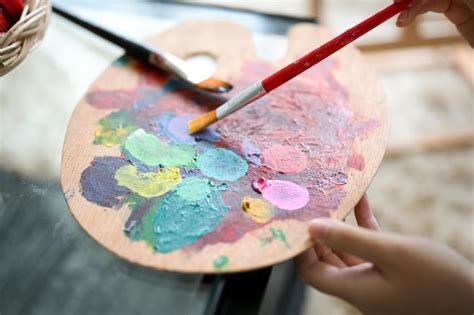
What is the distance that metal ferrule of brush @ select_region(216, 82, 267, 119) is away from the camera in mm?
652

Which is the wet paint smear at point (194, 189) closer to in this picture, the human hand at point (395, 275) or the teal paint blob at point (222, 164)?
the teal paint blob at point (222, 164)

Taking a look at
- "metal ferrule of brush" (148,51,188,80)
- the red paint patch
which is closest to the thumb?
the red paint patch

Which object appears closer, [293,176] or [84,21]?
[293,176]

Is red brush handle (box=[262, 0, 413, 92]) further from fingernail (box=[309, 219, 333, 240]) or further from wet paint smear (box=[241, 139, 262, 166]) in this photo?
fingernail (box=[309, 219, 333, 240])

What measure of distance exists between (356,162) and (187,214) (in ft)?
0.71

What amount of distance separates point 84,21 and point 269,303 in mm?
580

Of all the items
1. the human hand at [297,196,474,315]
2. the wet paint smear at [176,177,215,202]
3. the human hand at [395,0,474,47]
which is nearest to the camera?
the human hand at [297,196,474,315]

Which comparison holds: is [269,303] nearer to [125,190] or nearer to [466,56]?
[125,190]

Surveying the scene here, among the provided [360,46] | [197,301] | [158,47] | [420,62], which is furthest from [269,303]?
[420,62]

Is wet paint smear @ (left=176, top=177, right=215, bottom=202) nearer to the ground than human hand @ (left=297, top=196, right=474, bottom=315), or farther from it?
nearer to the ground

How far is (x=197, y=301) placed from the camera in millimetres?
570

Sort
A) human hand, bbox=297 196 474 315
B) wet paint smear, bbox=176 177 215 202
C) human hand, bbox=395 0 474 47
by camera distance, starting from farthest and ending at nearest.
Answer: human hand, bbox=395 0 474 47
wet paint smear, bbox=176 177 215 202
human hand, bbox=297 196 474 315

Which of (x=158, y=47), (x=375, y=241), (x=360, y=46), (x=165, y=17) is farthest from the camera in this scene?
(x=360, y=46)

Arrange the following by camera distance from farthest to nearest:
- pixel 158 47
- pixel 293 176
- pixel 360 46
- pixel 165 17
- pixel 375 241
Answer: pixel 360 46, pixel 165 17, pixel 158 47, pixel 293 176, pixel 375 241
